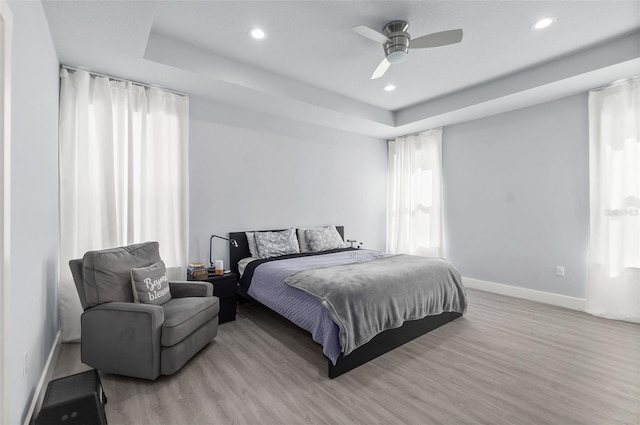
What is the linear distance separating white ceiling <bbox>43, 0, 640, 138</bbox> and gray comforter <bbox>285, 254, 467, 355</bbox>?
7.48ft

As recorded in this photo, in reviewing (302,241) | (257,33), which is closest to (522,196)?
(302,241)

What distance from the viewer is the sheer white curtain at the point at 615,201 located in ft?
10.9

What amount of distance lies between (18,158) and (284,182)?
3194mm

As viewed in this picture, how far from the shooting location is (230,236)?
4020mm

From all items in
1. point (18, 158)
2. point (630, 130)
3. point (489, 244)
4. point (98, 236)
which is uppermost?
point (630, 130)

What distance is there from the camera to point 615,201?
136 inches

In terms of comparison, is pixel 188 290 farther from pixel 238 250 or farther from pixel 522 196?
pixel 522 196

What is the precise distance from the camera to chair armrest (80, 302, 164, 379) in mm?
2162

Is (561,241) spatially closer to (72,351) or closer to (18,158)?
(18,158)

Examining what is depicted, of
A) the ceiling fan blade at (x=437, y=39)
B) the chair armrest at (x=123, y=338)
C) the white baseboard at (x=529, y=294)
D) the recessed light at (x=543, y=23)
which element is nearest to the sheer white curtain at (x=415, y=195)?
the white baseboard at (x=529, y=294)

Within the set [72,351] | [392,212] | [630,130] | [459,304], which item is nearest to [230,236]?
[72,351]

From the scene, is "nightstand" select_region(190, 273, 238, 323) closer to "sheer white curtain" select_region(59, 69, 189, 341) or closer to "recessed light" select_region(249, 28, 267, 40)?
"sheer white curtain" select_region(59, 69, 189, 341)

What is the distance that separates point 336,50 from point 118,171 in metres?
2.67

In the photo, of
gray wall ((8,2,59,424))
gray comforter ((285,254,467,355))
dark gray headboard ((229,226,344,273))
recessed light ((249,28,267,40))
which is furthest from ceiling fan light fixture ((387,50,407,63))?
dark gray headboard ((229,226,344,273))
